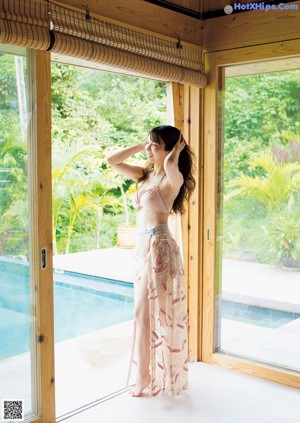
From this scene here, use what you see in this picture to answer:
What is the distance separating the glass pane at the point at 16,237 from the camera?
2.73m

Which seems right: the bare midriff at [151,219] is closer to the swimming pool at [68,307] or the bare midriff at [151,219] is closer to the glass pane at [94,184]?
the swimming pool at [68,307]

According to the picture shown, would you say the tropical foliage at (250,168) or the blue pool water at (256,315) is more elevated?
the tropical foliage at (250,168)

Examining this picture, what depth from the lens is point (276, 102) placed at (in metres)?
3.66

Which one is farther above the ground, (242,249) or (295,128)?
(295,128)

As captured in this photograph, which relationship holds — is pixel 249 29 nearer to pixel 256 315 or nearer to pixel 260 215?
pixel 260 215

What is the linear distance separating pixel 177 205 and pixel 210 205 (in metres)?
0.45

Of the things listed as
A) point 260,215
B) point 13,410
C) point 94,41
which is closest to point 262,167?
point 260,215

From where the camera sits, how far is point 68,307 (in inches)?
252

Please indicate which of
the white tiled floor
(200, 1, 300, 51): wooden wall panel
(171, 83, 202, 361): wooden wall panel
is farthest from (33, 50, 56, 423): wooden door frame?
(200, 1, 300, 51): wooden wall panel

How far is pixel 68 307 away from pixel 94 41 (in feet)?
13.2

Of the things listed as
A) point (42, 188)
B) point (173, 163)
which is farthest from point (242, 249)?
point (42, 188)

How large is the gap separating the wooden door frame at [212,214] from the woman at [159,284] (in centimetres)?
50

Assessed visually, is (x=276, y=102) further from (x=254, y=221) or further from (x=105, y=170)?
(x=105, y=170)

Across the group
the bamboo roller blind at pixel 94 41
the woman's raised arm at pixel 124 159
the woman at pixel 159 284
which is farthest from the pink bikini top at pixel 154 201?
the bamboo roller blind at pixel 94 41
